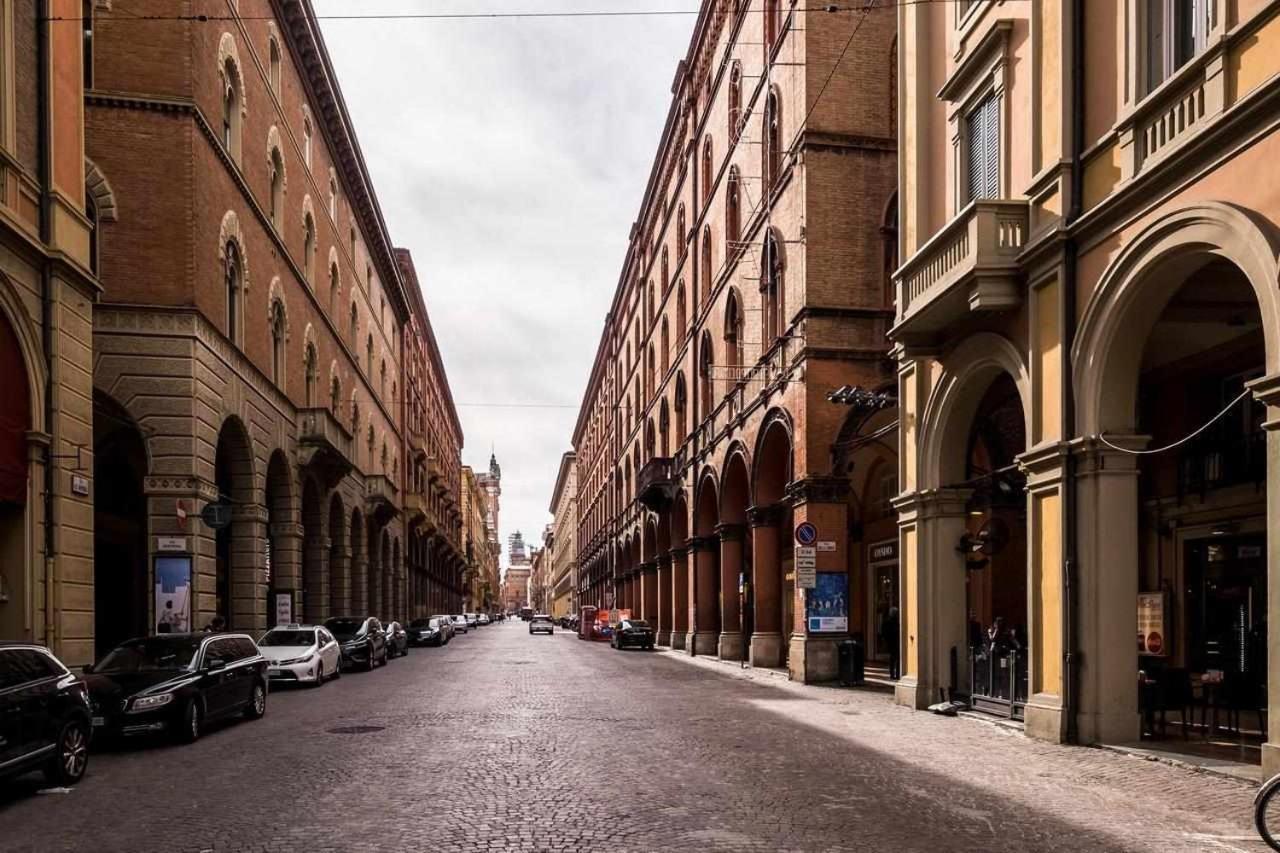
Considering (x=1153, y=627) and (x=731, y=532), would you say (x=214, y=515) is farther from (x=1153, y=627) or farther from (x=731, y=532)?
(x=1153, y=627)

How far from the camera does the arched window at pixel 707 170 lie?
37.2m

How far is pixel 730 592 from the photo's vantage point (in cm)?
3428

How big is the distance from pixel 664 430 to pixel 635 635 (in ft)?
27.4

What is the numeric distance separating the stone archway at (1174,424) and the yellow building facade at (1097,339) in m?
0.03

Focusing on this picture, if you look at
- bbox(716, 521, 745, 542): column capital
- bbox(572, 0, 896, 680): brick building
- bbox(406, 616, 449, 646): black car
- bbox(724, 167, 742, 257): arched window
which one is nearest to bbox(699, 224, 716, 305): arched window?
bbox(572, 0, 896, 680): brick building

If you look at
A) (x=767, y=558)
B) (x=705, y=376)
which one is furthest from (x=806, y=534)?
(x=705, y=376)

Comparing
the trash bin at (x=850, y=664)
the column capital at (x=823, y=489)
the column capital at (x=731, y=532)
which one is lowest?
the trash bin at (x=850, y=664)

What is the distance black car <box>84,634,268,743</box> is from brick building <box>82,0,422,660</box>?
2.94 metres

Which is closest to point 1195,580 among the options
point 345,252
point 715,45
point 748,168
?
point 748,168

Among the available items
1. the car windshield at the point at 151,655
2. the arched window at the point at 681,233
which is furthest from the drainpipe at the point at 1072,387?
the arched window at the point at 681,233

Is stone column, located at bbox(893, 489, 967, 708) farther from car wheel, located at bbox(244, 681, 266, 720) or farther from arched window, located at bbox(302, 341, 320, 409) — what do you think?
arched window, located at bbox(302, 341, 320, 409)

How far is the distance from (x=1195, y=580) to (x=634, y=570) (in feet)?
133

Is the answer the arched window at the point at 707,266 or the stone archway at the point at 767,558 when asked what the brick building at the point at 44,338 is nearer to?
the stone archway at the point at 767,558

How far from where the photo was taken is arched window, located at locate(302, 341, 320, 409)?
123 feet
